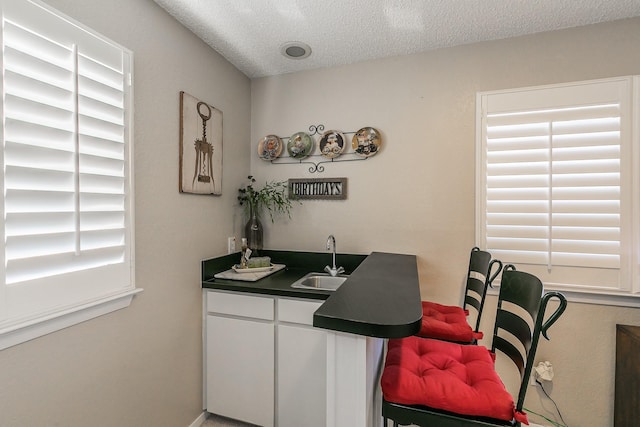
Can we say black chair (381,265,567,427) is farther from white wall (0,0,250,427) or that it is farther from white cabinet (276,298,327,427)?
white wall (0,0,250,427)

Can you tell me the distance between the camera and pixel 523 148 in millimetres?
1887

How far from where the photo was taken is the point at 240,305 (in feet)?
6.14

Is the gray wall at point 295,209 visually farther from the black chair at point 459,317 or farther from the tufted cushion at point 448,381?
the tufted cushion at point 448,381

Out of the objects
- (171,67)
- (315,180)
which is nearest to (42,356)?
(171,67)

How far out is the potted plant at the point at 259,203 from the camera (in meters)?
2.39

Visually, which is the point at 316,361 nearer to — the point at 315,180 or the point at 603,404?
the point at 315,180

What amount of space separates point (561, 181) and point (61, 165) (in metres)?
2.61

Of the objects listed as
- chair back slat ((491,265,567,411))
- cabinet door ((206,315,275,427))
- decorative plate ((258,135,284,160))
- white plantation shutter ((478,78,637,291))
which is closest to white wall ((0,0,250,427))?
cabinet door ((206,315,275,427))

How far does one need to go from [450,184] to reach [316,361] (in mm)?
1472

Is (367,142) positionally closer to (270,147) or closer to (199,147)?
(270,147)

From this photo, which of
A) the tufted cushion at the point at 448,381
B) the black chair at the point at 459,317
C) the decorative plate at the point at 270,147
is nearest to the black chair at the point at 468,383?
the tufted cushion at the point at 448,381

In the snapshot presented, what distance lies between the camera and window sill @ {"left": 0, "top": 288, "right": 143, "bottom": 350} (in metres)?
1.01

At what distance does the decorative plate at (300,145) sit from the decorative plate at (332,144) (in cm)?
10

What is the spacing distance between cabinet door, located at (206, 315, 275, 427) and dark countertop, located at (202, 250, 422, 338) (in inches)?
10.1
